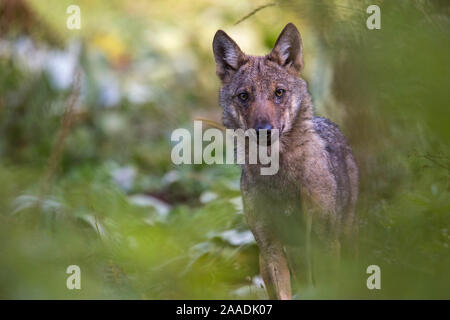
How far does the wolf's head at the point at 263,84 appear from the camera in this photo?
3574mm

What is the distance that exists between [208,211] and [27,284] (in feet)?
12.8

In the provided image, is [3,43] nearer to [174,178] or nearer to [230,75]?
[174,178]

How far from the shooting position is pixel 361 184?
4273mm

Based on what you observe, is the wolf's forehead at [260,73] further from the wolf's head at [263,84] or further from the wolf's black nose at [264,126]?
the wolf's black nose at [264,126]

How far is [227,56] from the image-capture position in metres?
3.93

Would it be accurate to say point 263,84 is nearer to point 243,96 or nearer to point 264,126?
point 243,96

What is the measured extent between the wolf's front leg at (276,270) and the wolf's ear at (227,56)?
127 centimetres

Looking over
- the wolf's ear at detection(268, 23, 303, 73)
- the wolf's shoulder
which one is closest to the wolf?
the wolf's ear at detection(268, 23, 303, 73)

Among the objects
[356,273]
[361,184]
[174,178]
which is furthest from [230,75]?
[174,178]

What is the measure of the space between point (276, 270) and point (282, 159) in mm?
759

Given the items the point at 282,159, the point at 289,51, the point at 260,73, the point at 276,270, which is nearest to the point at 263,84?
the point at 260,73

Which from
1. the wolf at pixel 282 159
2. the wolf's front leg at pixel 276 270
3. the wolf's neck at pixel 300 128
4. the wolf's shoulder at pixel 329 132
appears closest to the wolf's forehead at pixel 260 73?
the wolf at pixel 282 159

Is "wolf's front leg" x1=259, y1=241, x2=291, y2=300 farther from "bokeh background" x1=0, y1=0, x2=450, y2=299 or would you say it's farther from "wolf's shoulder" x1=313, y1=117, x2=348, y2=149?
"wolf's shoulder" x1=313, y1=117, x2=348, y2=149

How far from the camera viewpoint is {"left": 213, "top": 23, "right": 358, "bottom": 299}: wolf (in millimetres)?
3639
